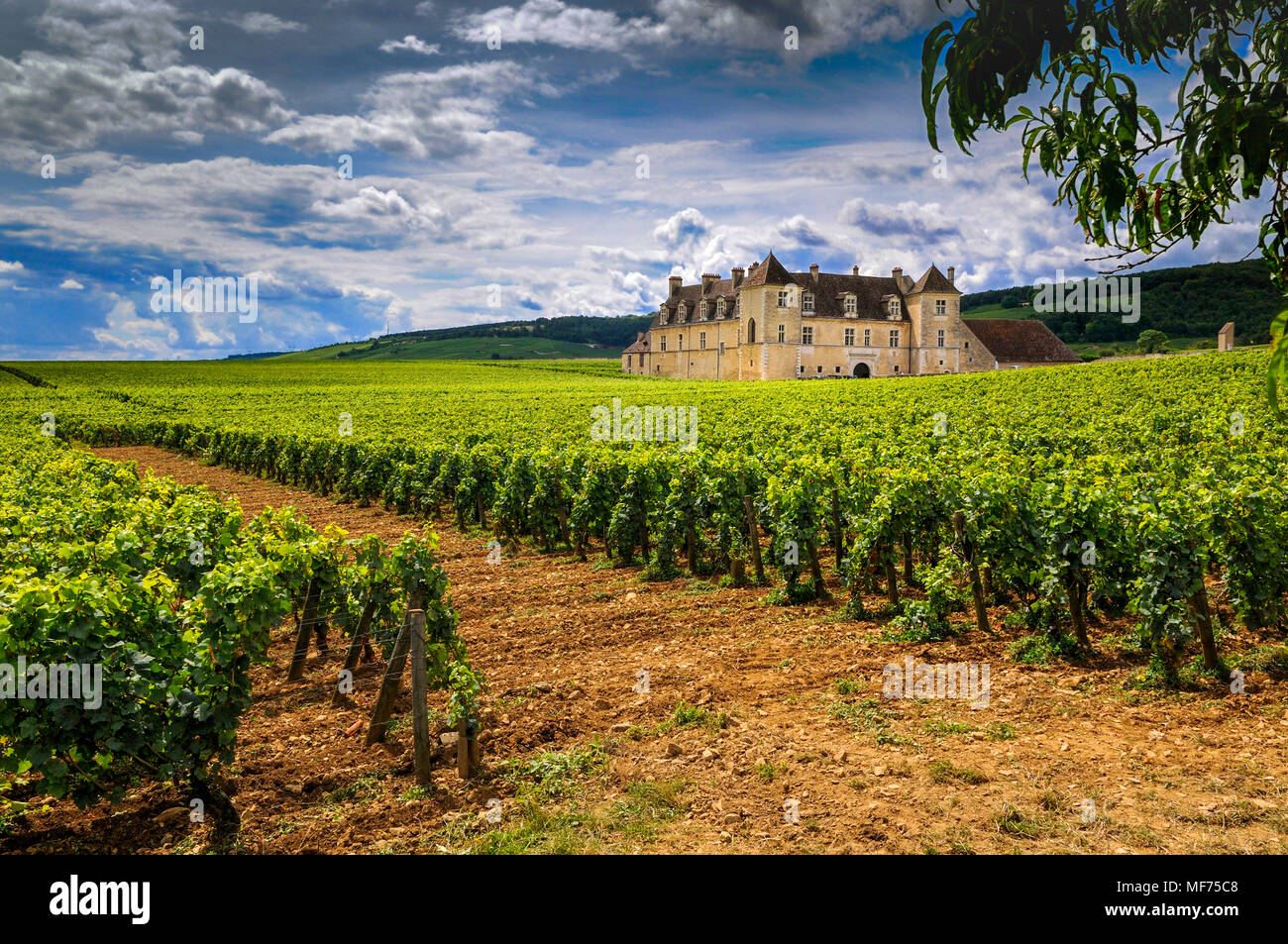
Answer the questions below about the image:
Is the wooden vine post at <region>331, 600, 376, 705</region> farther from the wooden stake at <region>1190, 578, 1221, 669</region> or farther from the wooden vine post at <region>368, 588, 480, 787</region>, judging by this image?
the wooden stake at <region>1190, 578, 1221, 669</region>

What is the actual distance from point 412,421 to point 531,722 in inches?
1306

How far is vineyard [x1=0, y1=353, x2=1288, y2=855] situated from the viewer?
581 cm

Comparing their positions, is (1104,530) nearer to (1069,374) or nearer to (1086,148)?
(1086,148)

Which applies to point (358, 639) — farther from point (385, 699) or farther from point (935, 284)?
point (935, 284)

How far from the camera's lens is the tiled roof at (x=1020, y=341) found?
85.1 meters

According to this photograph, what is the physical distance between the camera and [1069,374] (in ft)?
148

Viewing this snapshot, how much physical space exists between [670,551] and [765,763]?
721cm

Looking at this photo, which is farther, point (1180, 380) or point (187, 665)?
point (1180, 380)

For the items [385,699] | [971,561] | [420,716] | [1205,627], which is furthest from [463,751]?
[1205,627]

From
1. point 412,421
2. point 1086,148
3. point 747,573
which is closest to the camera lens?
point 1086,148

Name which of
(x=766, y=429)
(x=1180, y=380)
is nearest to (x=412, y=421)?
(x=766, y=429)

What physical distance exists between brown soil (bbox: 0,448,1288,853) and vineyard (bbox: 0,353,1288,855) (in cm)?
46

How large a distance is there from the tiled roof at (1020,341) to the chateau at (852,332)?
0.10 metres

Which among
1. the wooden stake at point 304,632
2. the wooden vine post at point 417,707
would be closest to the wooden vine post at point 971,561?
the wooden vine post at point 417,707
